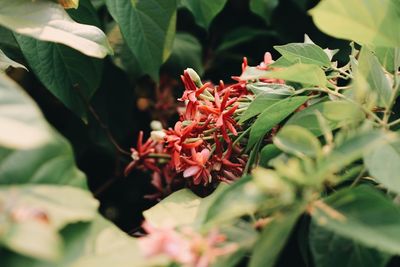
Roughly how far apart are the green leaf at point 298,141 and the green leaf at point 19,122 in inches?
8.1

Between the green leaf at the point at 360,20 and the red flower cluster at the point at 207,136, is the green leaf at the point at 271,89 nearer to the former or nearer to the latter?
the red flower cluster at the point at 207,136

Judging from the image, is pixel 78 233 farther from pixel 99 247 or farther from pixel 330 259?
pixel 330 259

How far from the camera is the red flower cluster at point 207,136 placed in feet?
2.28

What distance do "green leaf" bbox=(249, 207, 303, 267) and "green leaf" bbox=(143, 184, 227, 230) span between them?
0.27 ft

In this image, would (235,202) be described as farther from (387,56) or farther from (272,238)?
(387,56)

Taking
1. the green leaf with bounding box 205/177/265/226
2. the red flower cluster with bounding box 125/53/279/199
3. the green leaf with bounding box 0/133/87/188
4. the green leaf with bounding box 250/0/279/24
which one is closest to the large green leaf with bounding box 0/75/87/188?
the green leaf with bounding box 0/133/87/188

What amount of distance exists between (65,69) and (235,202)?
1.48ft

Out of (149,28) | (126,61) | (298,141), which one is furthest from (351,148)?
(126,61)

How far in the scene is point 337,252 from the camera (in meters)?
0.52

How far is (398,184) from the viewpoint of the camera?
0.49 m

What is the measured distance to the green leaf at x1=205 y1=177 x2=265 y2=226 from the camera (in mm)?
437

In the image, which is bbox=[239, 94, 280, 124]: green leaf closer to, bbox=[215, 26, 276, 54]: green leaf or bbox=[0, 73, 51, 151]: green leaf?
bbox=[0, 73, 51, 151]: green leaf

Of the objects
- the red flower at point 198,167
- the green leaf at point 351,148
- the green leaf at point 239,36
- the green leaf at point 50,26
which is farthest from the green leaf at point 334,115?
the green leaf at point 239,36

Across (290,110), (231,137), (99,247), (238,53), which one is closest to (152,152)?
(231,137)
